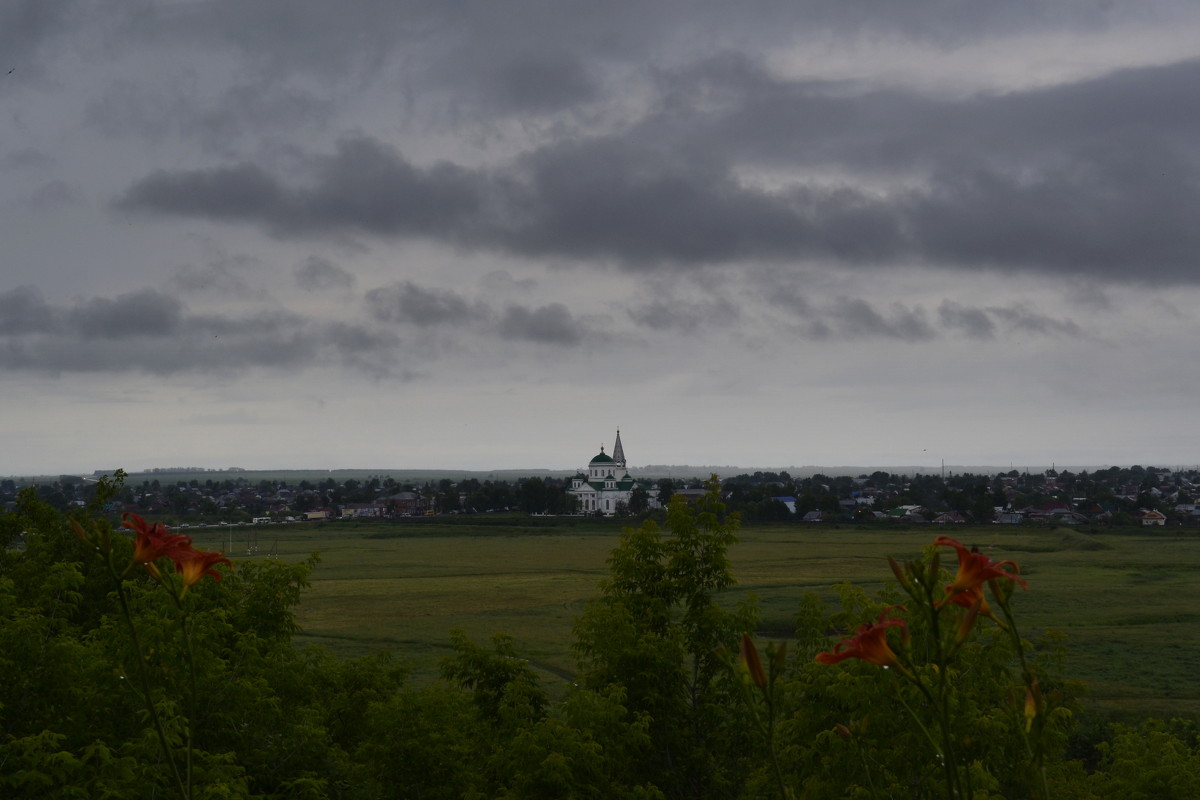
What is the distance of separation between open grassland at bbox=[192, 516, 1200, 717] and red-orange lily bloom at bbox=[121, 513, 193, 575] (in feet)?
55.3

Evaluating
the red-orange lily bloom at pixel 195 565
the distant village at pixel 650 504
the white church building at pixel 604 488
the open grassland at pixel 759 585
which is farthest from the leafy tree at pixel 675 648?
the white church building at pixel 604 488

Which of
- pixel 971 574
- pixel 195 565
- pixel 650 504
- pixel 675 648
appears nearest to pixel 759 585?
pixel 675 648

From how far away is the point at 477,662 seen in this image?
54.5 ft

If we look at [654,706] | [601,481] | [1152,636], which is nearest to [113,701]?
[654,706]

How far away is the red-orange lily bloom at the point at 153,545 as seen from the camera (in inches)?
103

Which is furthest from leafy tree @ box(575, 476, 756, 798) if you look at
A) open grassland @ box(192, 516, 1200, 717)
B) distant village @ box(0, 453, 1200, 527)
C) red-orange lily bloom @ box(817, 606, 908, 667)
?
distant village @ box(0, 453, 1200, 527)

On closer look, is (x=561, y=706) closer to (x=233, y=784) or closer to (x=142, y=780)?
(x=233, y=784)

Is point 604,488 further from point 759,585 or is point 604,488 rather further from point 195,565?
point 195,565

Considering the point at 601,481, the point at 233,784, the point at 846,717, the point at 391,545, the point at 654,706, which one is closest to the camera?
the point at 233,784

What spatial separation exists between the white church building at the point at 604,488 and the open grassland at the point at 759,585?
1751 inches

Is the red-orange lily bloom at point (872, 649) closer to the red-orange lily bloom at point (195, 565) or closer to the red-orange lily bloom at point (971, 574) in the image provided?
the red-orange lily bloom at point (971, 574)

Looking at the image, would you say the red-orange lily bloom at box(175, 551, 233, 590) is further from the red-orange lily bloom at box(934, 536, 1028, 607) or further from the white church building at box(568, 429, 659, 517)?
the white church building at box(568, 429, 659, 517)

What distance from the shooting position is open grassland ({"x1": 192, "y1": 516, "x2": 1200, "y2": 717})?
39688mm

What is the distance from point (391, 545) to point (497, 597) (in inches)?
1565
